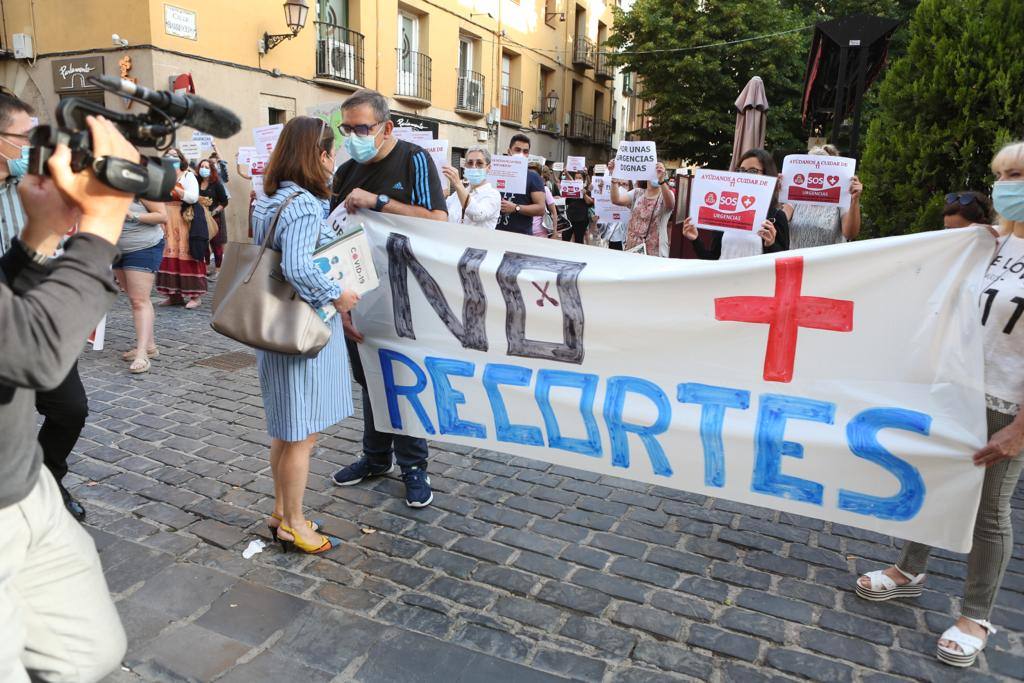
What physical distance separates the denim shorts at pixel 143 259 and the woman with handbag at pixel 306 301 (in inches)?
143

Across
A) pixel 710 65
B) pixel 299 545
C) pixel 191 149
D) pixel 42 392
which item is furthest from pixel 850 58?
pixel 710 65

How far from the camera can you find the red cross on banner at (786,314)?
9.04 feet

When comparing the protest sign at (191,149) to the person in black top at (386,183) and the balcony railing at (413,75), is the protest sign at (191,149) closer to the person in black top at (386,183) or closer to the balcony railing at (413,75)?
the person in black top at (386,183)

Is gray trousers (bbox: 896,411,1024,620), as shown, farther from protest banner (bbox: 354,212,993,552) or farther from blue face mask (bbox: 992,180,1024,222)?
blue face mask (bbox: 992,180,1024,222)

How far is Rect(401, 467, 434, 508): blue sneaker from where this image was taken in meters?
3.68

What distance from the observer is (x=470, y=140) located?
75.9 feet

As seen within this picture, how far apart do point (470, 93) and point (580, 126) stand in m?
9.96


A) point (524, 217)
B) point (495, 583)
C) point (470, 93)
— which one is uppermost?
point (470, 93)

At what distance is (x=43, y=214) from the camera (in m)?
1.56

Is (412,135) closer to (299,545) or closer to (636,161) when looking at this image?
(636,161)

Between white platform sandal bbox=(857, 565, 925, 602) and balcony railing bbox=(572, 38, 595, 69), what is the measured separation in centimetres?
3007

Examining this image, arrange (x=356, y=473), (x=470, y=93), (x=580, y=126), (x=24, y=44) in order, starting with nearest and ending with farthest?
(x=356, y=473)
(x=24, y=44)
(x=470, y=93)
(x=580, y=126)

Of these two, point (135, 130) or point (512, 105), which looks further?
point (512, 105)

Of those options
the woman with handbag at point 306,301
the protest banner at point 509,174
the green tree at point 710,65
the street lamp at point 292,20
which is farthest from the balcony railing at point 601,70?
the woman with handbag at point 306,301
